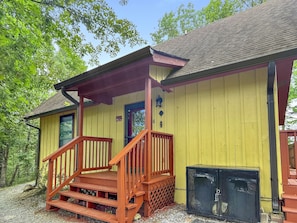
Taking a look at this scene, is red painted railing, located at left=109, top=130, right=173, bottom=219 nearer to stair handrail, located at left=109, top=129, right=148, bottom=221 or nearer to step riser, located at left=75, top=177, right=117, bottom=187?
stair handrail, located at left=109, top=129, right=148, bottom=221

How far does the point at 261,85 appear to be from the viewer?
3.98 m

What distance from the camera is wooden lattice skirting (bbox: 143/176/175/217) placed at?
3.89m

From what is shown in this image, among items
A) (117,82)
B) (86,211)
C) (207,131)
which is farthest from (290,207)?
(117,82)

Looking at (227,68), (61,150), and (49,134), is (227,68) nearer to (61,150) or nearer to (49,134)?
(61,150)

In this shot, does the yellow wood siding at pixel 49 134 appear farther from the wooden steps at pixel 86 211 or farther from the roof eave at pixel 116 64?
the wooden steps at pixel 86 211

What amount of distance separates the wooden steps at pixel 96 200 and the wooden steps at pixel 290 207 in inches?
87.3

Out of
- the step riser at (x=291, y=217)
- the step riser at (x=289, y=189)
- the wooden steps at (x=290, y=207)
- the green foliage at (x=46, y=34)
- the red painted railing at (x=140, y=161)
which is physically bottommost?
the step riser at (x=291, y=217)

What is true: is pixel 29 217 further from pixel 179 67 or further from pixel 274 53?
pixel 274 53

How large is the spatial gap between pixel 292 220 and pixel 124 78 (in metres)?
3.75

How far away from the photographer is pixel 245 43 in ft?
Result: 14.8

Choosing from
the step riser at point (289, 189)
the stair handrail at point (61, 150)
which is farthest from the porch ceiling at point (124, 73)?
the step riser at point (289, 189)

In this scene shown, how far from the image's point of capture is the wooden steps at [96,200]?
367cm

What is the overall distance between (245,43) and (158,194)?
345cm

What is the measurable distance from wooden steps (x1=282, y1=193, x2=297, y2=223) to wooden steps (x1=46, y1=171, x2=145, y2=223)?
7.28 ft
